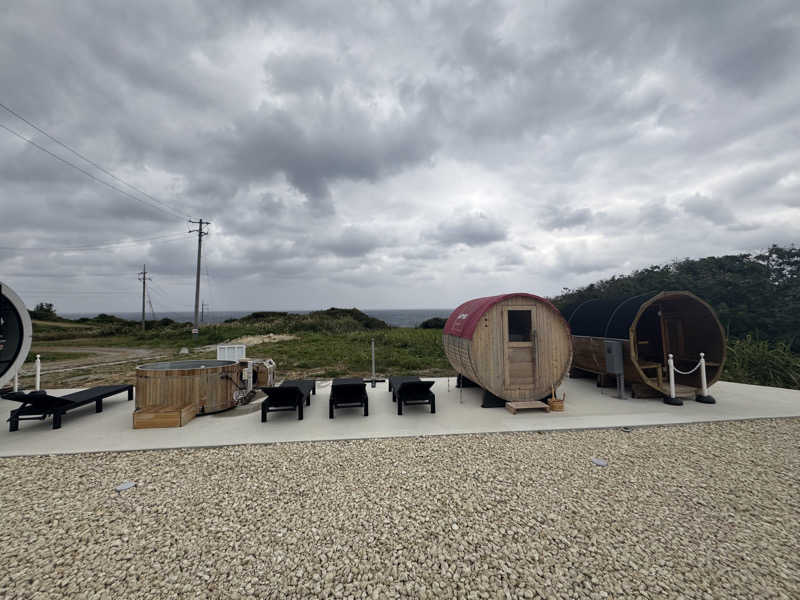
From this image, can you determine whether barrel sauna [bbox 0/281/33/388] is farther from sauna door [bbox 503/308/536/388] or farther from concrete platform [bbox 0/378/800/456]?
sauna door [bbox 503/308/536/388]

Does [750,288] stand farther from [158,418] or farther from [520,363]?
[158,418]

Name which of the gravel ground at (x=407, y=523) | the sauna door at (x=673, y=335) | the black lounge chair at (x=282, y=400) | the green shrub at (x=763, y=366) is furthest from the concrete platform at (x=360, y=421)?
the green shrub at (x=763, y=366)

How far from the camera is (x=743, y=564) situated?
3.00 meters

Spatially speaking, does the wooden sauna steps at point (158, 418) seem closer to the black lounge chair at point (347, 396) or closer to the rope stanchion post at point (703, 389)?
the black lounge chair at point (347, 396)

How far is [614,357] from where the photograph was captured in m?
8.41

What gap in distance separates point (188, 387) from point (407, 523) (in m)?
5.93

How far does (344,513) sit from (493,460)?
8.12 ft

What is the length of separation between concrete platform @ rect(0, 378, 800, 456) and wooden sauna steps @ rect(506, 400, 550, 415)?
0.48 ft

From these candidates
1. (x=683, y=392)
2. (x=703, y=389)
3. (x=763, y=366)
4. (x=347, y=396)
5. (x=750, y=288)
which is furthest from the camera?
(x=750, y=288)

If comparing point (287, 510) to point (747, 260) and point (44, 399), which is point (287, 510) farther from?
point (747, 260)

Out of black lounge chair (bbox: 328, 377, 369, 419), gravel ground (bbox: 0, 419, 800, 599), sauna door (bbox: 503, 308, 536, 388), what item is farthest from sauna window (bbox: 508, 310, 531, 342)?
black lounge chair (bbox: 328, 377, 369, 419)

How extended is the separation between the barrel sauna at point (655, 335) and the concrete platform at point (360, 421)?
788 millimetres

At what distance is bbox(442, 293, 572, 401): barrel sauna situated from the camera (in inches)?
305

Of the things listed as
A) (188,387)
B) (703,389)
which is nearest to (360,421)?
(188,387)
